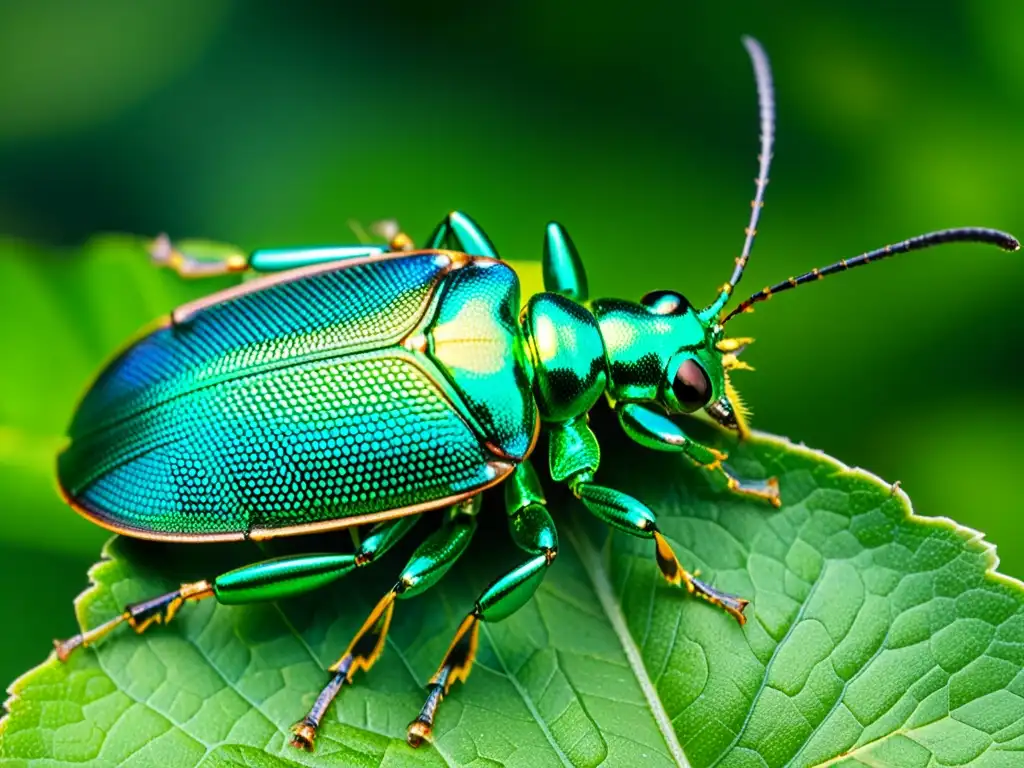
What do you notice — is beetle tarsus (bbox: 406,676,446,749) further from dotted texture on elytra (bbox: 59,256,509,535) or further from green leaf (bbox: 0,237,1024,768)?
dotted texture on elytra (bbox: 59,256,509,535)

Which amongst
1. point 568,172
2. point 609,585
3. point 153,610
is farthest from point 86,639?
point 568,172

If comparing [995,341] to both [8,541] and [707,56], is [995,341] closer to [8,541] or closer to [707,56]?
[707,56]

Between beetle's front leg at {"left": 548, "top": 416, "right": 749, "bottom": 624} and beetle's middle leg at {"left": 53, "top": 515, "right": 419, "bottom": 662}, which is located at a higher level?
beetle's front leg at {"left": 548, "top": 416, "right": 749, "bottom": 624}

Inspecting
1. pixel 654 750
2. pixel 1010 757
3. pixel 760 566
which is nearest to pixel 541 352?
pixel 760 566

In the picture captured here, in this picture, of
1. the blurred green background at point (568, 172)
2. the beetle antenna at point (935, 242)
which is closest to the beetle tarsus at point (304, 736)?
the blurred green background at point (568, 172)

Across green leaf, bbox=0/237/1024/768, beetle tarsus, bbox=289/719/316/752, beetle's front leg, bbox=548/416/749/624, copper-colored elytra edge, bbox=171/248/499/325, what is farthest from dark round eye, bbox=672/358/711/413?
beetle tarsus, bbox=289/719/316/752

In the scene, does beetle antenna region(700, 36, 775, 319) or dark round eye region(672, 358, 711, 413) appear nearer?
dark round eye region(672, 358, 711, 413)

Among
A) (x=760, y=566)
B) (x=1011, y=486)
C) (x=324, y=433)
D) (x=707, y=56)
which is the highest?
(x=707, y=56)
